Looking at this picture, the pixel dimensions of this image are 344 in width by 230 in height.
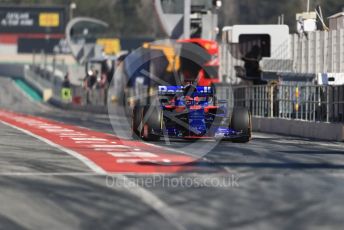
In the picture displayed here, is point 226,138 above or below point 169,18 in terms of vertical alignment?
below

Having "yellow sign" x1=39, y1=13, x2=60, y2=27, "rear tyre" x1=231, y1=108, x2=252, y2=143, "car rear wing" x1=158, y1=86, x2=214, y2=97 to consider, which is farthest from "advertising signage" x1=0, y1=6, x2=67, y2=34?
"rear tyre" x1=231, y1=108, x2=252, y2=143

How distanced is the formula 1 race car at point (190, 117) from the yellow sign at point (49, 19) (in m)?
103

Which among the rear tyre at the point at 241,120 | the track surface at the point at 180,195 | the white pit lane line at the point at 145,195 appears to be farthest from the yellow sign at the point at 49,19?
the white pit lane line at the point at 145,195

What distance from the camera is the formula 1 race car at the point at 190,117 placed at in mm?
19344

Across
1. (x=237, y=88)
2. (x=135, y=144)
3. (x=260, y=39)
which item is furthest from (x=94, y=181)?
(x=260, y=39)

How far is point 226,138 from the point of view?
782 inches

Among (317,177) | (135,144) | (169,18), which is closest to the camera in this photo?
(317,177)

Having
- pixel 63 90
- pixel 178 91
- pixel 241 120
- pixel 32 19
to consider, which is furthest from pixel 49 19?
pixel 241 120

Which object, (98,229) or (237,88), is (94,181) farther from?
(237,88)

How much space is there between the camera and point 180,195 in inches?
432

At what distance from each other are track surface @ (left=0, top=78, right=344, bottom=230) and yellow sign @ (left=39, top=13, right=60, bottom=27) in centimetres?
10705

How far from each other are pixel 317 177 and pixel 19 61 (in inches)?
4237

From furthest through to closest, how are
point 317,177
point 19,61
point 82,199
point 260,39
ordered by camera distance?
point 19,61
point 260,39
point 317,177
point 82,199

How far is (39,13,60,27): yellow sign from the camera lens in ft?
400
